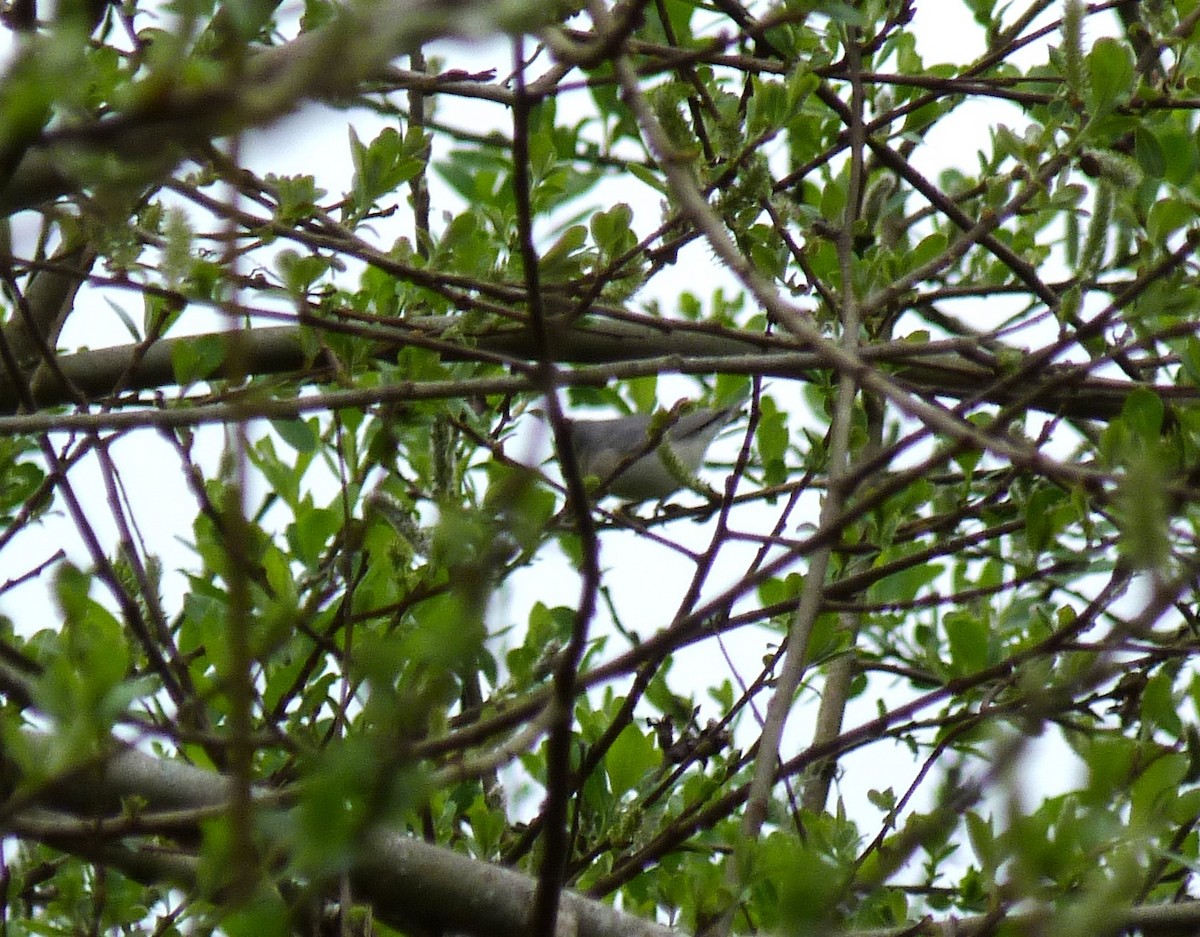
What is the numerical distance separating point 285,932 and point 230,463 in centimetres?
129

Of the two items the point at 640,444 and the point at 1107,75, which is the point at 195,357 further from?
the point at 640,444

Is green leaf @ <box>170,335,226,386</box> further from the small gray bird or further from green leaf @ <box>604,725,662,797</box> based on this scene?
the small gray bird

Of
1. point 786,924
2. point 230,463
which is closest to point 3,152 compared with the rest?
point 786,924

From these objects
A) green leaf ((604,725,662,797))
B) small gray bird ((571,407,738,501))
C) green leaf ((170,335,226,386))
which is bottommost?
green leaf ((604,725,662,797))

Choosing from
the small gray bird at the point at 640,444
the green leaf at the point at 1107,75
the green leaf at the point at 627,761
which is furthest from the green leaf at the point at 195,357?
the green leaf at the point at 1107,75

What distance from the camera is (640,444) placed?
3.50 meters

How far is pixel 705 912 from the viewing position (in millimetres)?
1987

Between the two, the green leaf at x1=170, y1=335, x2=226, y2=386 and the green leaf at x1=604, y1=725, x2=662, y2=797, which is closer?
the green leaf at x1=170, y1=335, x2=226, y2=386

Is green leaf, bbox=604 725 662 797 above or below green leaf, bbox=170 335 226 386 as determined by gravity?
below

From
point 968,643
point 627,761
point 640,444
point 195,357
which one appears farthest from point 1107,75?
point 640,444

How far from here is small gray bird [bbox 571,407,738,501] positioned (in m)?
4.16

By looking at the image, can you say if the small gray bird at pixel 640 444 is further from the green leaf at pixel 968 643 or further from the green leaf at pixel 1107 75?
the green leaf at pixel 1107 75

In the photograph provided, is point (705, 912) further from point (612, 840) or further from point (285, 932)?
point (285, 932)

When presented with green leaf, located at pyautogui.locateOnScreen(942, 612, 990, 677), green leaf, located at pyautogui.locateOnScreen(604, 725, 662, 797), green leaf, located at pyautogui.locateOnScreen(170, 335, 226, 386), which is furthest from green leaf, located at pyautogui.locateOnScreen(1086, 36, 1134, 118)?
green leaf, located at pyautogui.locateOnScreen(170, 335, 226, 386)
